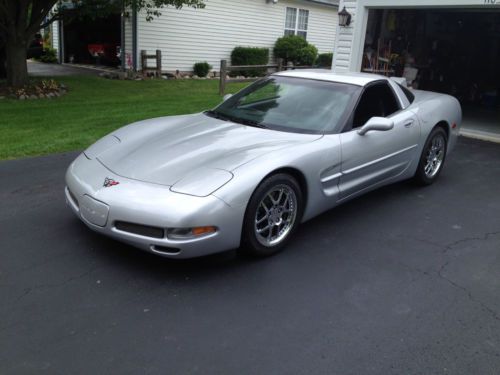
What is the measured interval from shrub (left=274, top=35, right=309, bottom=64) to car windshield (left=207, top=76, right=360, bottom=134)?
15994 mm

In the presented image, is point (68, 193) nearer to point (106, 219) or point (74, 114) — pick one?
point (106, 219)

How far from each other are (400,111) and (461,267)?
1.96 m

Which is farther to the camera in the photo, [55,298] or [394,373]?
[55,298]

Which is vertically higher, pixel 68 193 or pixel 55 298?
pixel 68 193

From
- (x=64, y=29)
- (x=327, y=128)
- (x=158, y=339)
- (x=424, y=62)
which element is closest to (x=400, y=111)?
(x=327, y=128)

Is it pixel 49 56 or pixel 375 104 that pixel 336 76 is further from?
pixel 49 56

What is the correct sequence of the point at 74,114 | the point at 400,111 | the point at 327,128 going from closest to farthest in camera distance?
1. the point at 327,128
2. the point at 400,111
3. the point at 74,114

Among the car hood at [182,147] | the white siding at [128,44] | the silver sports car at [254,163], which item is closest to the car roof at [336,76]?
the silver sports car at [254,163]

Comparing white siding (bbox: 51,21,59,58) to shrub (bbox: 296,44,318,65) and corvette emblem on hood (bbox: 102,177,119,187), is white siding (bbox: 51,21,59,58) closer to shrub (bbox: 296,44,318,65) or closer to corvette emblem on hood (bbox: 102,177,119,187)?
shrub (bbox: 296,44,318,65)

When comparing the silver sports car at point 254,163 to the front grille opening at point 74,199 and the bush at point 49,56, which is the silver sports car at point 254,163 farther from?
the bush at point 49,56

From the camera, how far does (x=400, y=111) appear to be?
17.0ft

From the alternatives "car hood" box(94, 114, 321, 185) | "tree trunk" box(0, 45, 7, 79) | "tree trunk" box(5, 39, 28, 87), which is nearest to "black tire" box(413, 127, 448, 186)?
"car hood" box(94, 114, 321, 185)

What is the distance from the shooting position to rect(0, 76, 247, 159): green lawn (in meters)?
7.22

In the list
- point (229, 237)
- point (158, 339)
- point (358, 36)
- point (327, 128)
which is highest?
point (358, 36)
